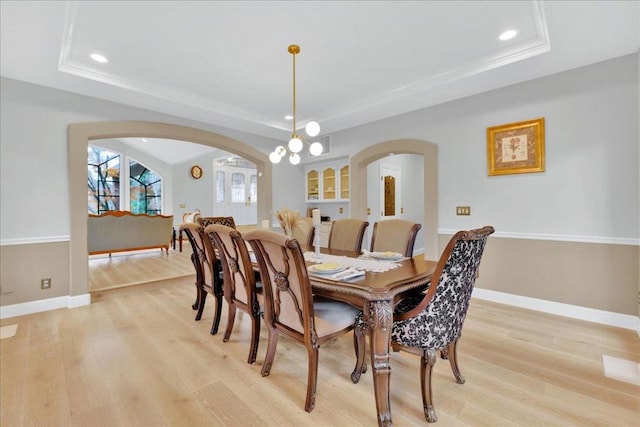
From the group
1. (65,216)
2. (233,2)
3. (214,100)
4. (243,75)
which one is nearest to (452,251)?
(233,2)

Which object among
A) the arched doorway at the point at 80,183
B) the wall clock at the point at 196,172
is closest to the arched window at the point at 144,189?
the wall clock at the point at 196,172

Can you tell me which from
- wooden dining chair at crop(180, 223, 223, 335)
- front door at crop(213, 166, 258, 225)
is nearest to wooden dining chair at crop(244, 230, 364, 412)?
wooden dining chair at crop(180, 223, 223, 335)

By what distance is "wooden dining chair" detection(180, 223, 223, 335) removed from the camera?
8.60 feet

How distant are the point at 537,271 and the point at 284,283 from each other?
296 centimetres

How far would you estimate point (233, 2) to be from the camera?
2.05 metres

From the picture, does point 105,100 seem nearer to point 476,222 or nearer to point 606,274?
point 476,222

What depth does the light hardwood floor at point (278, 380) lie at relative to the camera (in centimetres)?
157

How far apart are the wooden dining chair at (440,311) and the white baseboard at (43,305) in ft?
12.0

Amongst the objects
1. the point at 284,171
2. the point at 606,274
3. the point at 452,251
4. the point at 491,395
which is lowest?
the point at 491,395

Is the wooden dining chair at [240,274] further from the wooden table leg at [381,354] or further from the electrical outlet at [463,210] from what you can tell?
the electrical outlet at [463,210]

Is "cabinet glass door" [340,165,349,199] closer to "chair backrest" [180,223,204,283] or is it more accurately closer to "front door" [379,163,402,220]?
"front door" [379,163,402,220]

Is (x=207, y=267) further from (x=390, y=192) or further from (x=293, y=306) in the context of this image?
(x=390, y=192)

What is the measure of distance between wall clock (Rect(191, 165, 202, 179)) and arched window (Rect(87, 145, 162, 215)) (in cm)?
110

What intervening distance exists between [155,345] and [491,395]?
246cm
